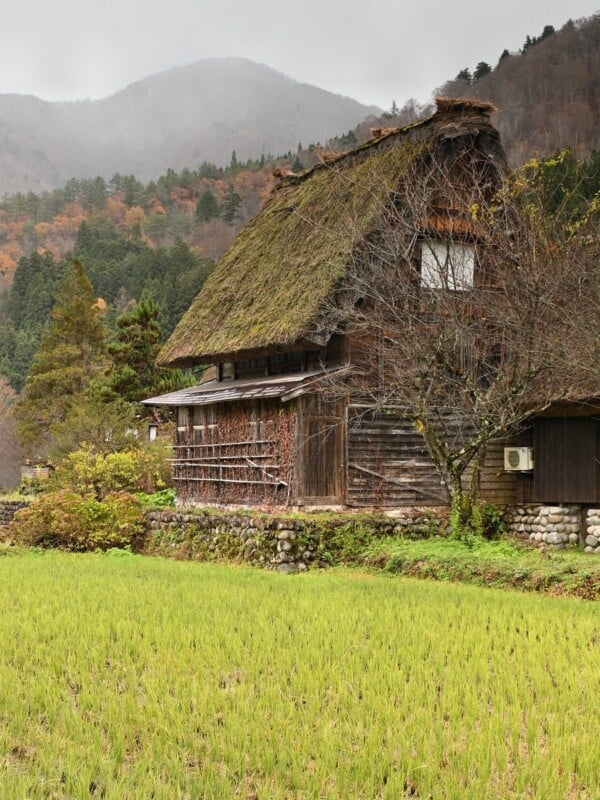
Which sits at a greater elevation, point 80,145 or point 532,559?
point 80,145

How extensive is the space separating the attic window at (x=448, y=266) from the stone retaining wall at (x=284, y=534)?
4.02 metres

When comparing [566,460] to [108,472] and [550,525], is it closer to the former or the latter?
[550,525]

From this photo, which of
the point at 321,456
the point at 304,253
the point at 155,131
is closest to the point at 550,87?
the point at 304,253

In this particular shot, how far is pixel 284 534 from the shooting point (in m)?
14.2

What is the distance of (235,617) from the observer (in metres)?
8.44

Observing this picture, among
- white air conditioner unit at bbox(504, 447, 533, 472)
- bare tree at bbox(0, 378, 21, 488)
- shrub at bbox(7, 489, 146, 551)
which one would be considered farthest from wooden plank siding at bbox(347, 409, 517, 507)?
bare tree at bbox(0, 378, 21, 488)

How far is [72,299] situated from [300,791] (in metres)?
32.6

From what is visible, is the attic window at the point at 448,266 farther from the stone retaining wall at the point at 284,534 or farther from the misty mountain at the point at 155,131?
the misty mountain at the point at 155,131

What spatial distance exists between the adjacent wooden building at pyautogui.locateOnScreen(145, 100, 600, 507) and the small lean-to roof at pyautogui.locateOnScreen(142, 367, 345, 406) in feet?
0.13

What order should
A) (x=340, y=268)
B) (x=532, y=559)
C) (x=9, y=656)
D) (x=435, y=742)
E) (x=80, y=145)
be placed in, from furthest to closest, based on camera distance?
1. (x=80, y=145)
2. (x=340, y=268)
3. (x=532, y=559)
4. (x=9, y=656)
5. (x=435, y=742)

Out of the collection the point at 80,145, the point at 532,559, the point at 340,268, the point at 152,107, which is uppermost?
the point at 152,107

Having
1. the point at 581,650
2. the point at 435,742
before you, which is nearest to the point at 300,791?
the point at 435,742

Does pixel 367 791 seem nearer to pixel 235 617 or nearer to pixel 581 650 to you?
pixel 581 650

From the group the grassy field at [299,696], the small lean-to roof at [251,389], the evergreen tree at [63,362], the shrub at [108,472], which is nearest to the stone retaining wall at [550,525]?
the small lean-to roof at [251,389]
